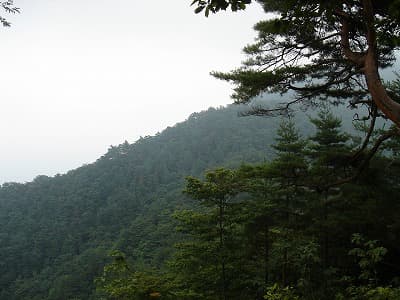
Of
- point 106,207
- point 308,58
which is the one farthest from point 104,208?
point 308,58

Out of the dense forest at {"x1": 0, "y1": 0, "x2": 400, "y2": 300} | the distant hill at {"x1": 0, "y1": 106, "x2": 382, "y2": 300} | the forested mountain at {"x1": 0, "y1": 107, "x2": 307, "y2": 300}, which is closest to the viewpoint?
the dense forest at {"x1": 0, "y1": 0, "x2": 400, "y2": 300}

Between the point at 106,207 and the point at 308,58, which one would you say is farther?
the point at 106,207

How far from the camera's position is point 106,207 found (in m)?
61.8

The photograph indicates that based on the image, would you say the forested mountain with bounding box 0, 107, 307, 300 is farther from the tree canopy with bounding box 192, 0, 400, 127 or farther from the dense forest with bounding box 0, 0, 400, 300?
the tree canopy with bounding box 192, 0, 400, 127

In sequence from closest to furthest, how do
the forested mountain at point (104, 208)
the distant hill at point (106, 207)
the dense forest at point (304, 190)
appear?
the dense forest at point (304, 190) → the distant hill at point (106, 207) → the forested mountain at point (104, 208)

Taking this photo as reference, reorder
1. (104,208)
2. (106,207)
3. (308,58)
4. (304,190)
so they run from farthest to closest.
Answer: (106,207)
(104,208)
(304,190)
(308,58)

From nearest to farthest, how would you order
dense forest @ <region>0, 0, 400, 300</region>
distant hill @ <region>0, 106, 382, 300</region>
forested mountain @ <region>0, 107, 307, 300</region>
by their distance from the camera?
dense forest @ <region>0, 0, 400, 300</region>, distant hill @ <region>0, 106, 382, 300</region>, forested mountain @ <region>0, 107, 307, 300</region>

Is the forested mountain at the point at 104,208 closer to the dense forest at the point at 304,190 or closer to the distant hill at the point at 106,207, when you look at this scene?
the distant hill at the point at 106,207

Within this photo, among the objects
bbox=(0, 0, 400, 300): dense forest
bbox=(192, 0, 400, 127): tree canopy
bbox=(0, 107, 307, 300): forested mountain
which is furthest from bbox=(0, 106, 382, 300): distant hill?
bbox=(192, 0, 400, 127): tree canopy

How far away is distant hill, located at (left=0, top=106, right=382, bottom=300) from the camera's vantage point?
4062cm

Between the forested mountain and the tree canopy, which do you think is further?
the forested mountain

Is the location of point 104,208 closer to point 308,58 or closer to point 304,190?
point 304,190

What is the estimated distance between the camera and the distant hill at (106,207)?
40625 millimetres

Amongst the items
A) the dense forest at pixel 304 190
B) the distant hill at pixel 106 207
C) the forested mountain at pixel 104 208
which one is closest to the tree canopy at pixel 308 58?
the dense forest at pixel 304 190
